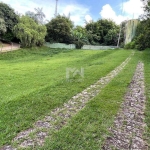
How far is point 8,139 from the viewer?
10.6ft

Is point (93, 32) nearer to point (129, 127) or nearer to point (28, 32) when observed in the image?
point (28, 32)

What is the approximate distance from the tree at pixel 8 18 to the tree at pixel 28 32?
1175 millimetres

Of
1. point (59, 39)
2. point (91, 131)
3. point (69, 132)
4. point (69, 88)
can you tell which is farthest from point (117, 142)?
point (59, 39)

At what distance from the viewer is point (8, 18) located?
1042 inches

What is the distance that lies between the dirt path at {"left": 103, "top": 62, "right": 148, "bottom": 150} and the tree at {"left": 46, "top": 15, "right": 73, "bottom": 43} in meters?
30.9

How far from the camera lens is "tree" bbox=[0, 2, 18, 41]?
25.9 meters

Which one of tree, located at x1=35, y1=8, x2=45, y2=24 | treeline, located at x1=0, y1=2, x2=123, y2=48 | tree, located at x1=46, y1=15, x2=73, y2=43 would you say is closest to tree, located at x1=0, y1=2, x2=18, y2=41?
treeline, located at x1=0, y1=2, x2=123, y2=48

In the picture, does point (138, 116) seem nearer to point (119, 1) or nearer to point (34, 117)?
point (34, 117)

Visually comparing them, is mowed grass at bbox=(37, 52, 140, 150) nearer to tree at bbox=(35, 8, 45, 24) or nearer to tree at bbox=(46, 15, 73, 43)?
tree at bbox=(46, 15, 73, 43)

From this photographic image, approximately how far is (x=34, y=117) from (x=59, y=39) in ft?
110

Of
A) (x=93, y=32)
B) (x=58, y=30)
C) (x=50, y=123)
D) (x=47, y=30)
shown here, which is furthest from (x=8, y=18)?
(x=50, y=123)

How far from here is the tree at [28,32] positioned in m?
24.0

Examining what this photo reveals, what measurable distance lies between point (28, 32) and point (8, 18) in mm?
5103

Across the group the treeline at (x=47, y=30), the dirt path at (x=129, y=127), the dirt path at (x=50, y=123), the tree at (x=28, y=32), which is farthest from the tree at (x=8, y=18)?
the dirt path at (x=129, y=127)
